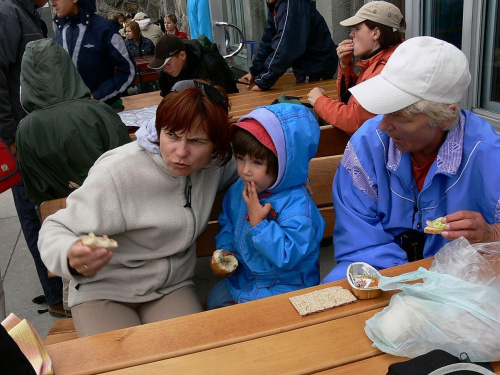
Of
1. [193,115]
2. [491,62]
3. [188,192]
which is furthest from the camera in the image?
[491,62]

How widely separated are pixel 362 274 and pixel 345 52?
2369 mm

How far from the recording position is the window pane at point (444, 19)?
4.14 metres

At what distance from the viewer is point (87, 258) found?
65.8 inches

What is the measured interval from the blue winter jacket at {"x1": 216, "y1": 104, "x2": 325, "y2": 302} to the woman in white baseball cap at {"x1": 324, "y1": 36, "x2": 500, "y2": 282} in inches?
5.8

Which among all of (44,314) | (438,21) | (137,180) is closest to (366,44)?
(438,21)

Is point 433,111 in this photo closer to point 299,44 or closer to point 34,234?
point 34,234

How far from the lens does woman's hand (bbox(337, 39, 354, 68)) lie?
364 cm

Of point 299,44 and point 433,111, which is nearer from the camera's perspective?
point 433,111

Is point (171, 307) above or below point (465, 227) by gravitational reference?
below

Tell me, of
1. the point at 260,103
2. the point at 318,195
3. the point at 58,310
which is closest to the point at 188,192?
the point at 318,195

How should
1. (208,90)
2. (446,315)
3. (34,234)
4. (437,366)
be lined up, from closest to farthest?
(437,366)
(446,315)
(208,90)
(34,234)

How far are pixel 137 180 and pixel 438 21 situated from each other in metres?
3.52

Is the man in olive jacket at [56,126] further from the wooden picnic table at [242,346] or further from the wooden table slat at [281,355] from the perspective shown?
the wooden table slat at [281,355]

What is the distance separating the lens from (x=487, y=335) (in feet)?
4.19
